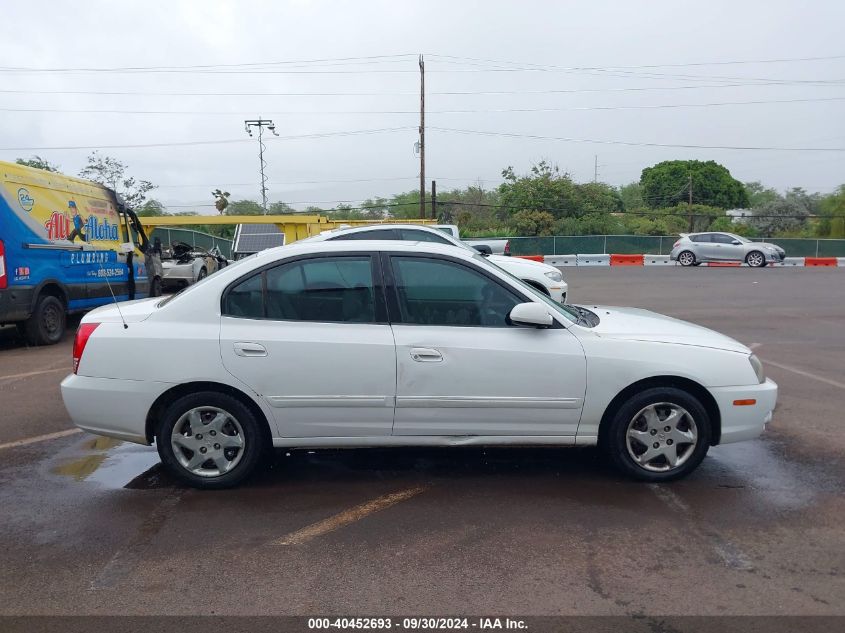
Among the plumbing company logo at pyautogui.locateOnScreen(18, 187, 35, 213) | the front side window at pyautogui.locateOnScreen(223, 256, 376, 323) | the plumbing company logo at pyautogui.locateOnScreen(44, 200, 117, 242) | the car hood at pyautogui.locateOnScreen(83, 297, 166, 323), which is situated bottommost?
the car hood at pyautogui.locateOnScreen(83, 297, 166, 323)

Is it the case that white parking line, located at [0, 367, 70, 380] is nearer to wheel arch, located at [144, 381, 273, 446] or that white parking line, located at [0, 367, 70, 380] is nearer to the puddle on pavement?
the puddle on pavement

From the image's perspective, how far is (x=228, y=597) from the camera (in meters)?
3.46

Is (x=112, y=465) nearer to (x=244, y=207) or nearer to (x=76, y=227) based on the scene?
(x=76, y=227)

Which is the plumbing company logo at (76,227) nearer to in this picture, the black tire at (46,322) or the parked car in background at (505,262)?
the black tire at (46,322)

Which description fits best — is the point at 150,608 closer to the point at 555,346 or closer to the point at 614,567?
the point at 614,567

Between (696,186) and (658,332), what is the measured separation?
81.5 metres

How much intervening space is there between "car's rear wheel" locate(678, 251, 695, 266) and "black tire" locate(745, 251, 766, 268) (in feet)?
6.70

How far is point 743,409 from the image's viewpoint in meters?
4.73

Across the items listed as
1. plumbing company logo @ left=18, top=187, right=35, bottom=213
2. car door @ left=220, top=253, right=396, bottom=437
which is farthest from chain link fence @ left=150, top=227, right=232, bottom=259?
car door @ left=220, top=253, right=396, bottom=437

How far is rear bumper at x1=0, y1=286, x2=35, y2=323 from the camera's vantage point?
9.65 meters

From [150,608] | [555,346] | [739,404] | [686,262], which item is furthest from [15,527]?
[686,262]

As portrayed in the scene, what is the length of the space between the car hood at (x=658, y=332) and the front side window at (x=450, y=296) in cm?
67

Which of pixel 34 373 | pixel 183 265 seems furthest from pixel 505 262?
pixel 183 265

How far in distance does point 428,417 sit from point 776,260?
28.3 meters
